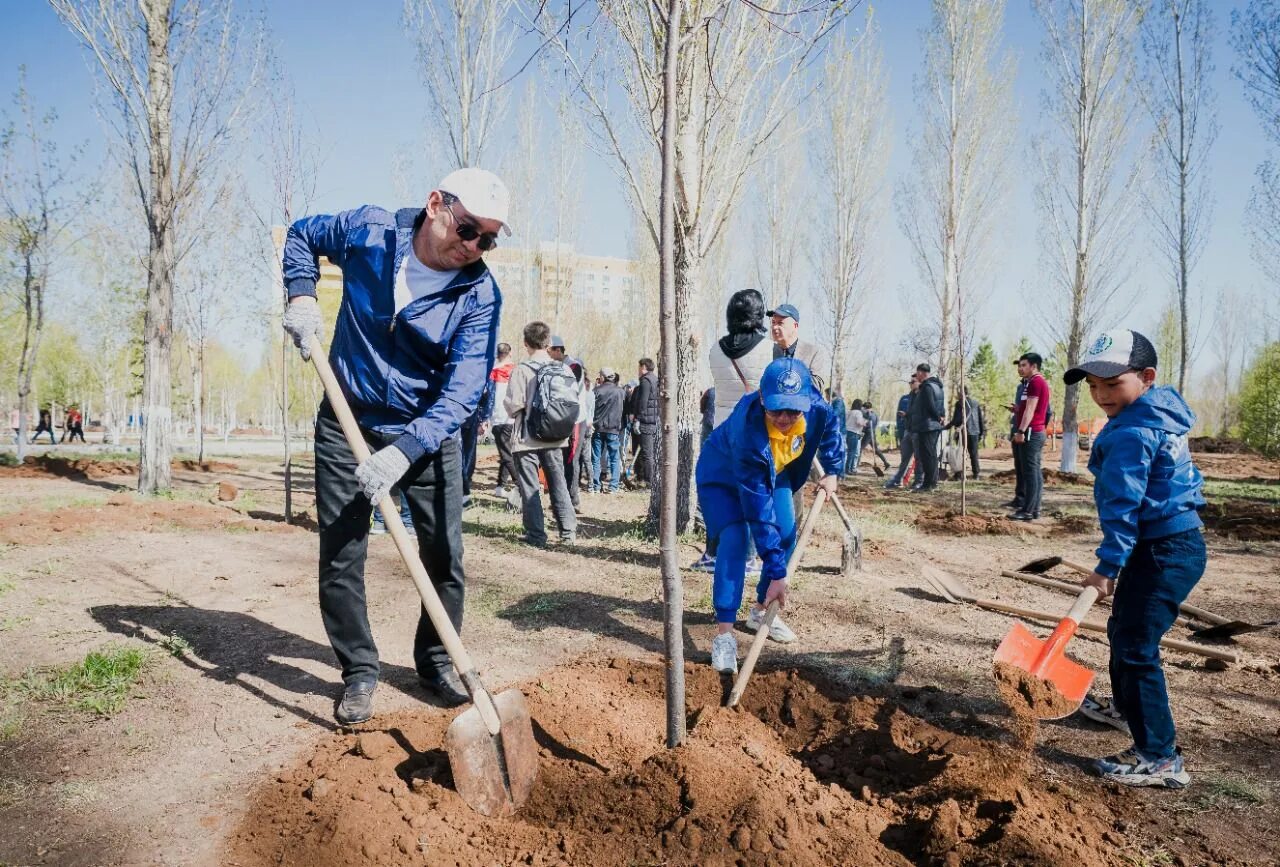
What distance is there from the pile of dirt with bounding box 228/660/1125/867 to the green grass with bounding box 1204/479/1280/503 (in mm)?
12977

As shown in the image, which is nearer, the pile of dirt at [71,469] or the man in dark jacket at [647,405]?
the man in dark jacket at [647,405]

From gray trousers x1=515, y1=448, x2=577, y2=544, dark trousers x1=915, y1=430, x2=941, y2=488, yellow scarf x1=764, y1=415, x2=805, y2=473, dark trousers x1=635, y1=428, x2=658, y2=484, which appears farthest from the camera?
dark trousers x1=915, y1=430, x2=941, y2=488

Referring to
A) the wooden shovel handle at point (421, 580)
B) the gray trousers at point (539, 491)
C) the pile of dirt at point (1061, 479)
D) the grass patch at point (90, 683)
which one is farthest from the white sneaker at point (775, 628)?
the pile of dirt at point (1061, 479)

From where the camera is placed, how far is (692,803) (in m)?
2.26

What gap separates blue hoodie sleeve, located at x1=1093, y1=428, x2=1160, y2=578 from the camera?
8.86 ft

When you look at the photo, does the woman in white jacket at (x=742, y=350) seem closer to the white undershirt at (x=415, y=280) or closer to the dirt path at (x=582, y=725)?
the dirt path at (x=582, y=725)

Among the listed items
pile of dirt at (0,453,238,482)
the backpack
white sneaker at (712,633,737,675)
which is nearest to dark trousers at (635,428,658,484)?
the backpack

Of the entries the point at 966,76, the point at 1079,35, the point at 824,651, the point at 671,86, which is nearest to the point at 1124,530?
the point at 824,651

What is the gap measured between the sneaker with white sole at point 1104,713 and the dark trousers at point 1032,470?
6443 mm

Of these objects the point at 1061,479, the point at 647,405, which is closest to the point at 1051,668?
the point at 647,405

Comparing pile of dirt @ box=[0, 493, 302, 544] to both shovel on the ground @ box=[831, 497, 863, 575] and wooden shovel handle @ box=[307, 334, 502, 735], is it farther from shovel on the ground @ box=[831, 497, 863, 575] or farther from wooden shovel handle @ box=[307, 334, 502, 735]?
shovel on the ground @ box=[831, 497, 863, 575]

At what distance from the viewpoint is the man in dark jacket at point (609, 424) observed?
1145 cm

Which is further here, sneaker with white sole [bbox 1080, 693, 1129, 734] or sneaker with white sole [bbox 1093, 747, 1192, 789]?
sneaker with white sole [bbox 1080, 693, 1129, 734]

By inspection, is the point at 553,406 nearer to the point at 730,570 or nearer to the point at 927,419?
the point at 730,570
